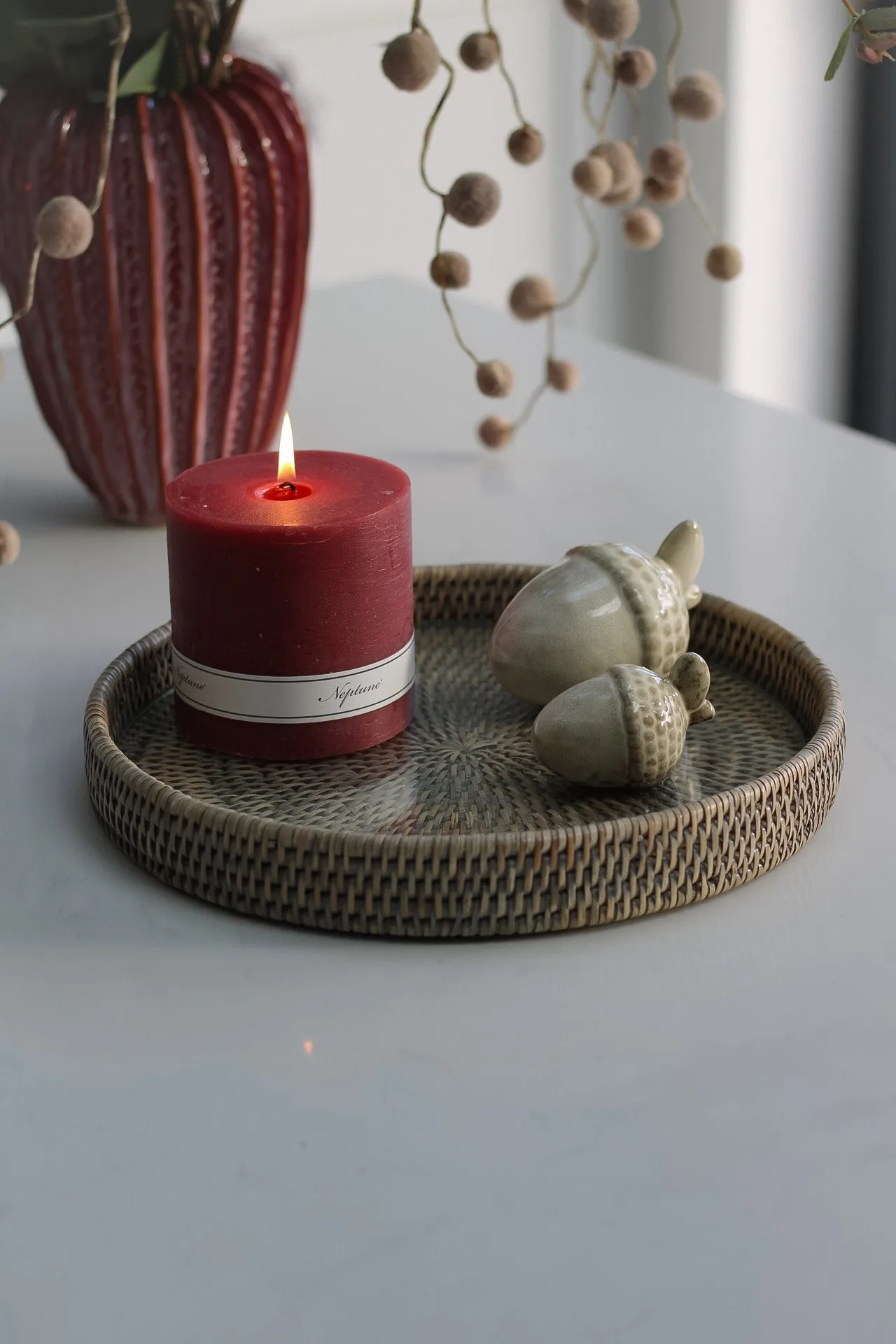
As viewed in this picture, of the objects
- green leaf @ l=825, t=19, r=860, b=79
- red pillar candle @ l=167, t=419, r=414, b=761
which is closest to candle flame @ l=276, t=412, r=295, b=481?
red pillar candle @ l=167, t=419, r=414, b=761

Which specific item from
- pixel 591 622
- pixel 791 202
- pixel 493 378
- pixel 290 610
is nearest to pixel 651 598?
pixel 591 622

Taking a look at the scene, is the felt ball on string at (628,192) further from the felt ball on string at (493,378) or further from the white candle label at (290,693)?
the white candle label at (290,693)

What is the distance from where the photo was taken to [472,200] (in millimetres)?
569

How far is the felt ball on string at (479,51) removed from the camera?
1.99 ft

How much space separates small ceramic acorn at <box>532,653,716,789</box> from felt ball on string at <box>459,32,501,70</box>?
281 millimetres

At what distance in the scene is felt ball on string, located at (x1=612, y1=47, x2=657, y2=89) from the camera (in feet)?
2.03

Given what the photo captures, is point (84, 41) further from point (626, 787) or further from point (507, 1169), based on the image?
point (507, 1169)

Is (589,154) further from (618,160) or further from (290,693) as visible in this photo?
(290,693)

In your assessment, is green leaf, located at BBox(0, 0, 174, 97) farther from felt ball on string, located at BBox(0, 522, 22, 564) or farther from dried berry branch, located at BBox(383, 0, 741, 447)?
felt ball on string, located at BBox(0, 522, 22, 564)

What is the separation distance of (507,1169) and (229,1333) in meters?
0.08

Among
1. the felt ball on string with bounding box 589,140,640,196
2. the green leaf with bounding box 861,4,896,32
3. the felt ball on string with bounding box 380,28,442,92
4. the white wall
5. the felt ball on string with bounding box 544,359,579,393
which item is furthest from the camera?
the white wall

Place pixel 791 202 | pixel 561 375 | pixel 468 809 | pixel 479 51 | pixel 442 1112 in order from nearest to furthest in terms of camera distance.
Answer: pixel 442 1112
pixel 468 809
pixel 479 51
pixel 561 375
pixel 791 202

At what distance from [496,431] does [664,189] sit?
0.24m

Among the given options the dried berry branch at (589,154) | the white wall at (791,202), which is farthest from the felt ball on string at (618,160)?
the white wall at (791,202)
